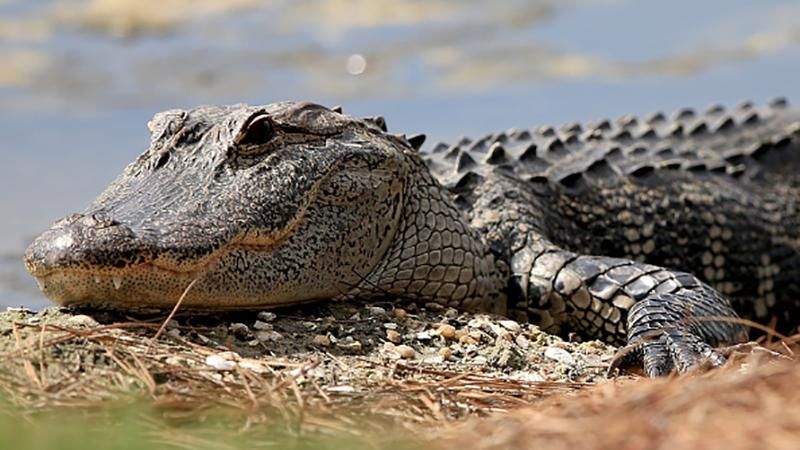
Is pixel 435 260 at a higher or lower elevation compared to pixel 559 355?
higher

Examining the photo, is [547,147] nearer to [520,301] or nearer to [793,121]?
[520,301]

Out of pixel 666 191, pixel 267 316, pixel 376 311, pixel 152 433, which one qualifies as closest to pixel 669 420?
pixel 152 433

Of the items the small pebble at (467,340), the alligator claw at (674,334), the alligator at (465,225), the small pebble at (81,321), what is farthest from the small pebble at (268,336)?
the alligator claw at (674,334)

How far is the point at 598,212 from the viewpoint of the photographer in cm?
504

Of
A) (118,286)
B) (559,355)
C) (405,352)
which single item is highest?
(118,286)

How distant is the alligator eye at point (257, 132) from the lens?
3607 millimetres

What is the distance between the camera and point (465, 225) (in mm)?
4426

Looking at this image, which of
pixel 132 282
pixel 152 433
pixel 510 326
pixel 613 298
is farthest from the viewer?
pixel 613 298

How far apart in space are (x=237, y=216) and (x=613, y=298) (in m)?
1.56

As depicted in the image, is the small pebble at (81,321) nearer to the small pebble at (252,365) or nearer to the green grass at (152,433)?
the small pebble at (252,365)

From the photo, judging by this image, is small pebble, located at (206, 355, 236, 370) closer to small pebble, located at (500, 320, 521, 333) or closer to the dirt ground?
the dirt ground

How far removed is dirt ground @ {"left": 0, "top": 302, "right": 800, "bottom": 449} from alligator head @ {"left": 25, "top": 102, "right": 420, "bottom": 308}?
0.12m

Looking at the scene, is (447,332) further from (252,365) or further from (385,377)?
(252,365)

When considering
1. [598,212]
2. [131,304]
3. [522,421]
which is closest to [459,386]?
[522,421]
